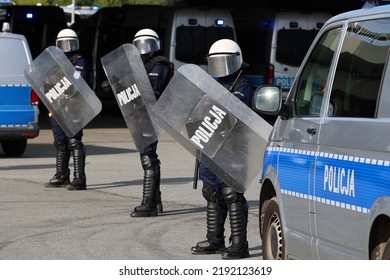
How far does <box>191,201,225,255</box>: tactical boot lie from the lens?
1095cm

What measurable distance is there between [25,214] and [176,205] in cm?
192

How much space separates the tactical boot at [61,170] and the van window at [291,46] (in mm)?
16601

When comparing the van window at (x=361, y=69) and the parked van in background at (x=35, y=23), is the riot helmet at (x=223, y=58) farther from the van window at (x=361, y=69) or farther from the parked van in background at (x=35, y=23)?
the parked van in background at (x=35, y=23)

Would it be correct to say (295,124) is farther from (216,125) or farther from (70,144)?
(70,144)

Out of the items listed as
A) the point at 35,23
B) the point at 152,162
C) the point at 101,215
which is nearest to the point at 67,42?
the point at 152,162

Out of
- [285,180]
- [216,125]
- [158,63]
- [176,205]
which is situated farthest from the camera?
[176,205]

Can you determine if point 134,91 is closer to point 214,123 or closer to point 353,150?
point 214,123

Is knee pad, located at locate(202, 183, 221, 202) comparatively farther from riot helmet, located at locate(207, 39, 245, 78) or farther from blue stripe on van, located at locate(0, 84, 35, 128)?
blue stripe on van, located at locate(0, 84, 35, 128)

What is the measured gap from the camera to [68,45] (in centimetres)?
1603

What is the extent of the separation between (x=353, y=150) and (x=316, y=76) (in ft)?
4.49

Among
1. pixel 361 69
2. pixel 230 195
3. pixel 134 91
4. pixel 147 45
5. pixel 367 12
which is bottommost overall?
pixel 230 195

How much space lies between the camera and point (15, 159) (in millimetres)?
20938

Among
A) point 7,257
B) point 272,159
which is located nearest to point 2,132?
point 7,257
